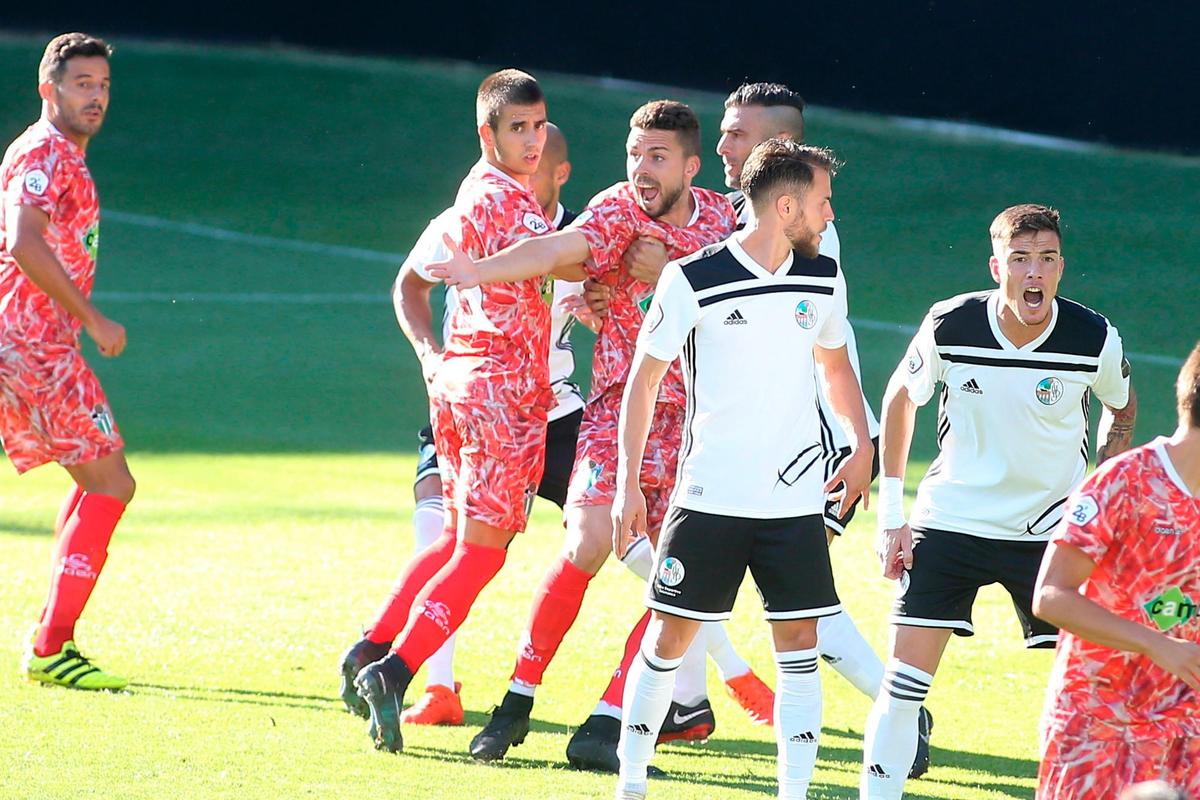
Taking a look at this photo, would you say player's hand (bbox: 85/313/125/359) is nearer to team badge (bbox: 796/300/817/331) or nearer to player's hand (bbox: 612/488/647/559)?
player's hand (bbox: 612/488/647/559)

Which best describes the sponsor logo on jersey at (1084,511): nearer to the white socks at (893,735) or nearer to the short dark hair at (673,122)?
the white socks at (893,735)

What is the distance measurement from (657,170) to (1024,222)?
112 centimetres

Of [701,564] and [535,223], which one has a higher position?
[535,223]

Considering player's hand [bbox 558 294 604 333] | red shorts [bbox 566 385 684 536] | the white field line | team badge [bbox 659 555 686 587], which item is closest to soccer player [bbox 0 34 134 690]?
player's hand [bbox 558 294 604 333]

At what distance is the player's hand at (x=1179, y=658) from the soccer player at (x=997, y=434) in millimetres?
1421

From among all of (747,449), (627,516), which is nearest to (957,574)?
(747,449)

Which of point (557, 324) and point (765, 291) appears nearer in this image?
point (765, 291)

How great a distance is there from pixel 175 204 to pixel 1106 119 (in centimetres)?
977

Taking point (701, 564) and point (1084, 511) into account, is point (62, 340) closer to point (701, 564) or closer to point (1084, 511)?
point (701, 564)

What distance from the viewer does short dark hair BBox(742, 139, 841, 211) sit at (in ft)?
15.3

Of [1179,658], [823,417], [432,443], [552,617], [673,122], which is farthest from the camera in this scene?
[432,443]

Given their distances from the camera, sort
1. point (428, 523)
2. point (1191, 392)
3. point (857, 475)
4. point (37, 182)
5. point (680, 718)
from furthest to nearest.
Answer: point (428, 523) < point (37, 182) < point (680, 718) < point (857, 475) < point (1191, 392)

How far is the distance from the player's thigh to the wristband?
1.33 ft

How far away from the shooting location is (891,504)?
488 cm
